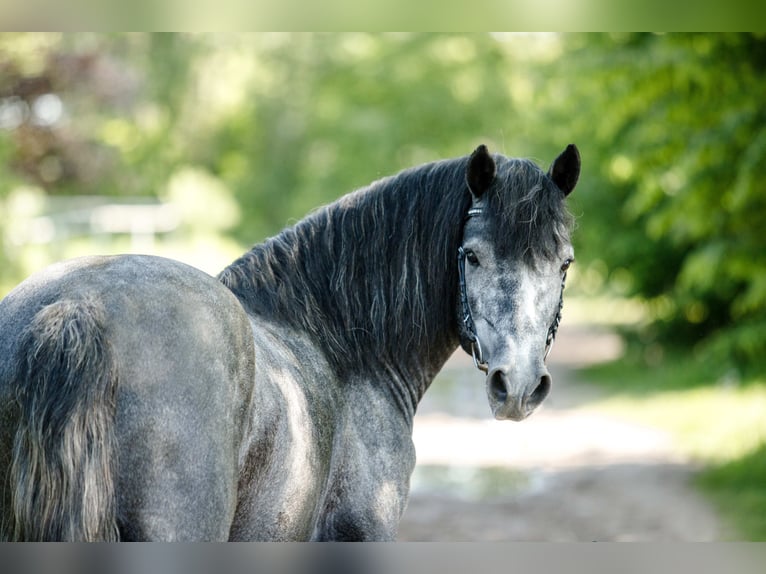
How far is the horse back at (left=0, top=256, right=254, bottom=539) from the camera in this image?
170 centimetres

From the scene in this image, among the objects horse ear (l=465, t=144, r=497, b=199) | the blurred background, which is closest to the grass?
the blurred background

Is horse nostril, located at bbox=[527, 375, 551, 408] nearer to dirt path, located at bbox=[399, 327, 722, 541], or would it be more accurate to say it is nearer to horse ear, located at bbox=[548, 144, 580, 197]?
horse ear, located at bbox=[548, 144, 580, 197]

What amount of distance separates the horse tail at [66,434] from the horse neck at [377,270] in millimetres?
863

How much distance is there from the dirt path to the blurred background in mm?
45

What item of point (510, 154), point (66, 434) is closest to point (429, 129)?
point (510, 154)

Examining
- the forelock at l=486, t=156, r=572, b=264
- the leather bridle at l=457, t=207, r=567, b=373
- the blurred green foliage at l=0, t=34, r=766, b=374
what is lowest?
the leather bridle at l=457, t=207, r=567, b=373

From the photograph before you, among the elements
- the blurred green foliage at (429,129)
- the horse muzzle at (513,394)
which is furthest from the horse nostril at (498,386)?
the blurred green foliage at (429,129)

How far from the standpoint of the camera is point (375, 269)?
2.62 m

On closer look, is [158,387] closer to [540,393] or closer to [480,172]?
[540,393]

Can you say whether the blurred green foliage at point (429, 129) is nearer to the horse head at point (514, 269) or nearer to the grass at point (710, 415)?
the horse head at point (514, 269)

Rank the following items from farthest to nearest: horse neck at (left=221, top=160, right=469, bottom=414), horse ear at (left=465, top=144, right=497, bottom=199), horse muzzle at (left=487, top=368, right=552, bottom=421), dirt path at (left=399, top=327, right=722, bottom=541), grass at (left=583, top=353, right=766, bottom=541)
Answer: grass at (left=583, top=353, right=766, bottom=541)
dirt path at (left=399, top=327, right=722, bottom=541)
horse neck at (left=221, top=160, right=469, bottom=414)
horse ear at (left=465, top=144, right=497, bottom=199)
horse muzzle at (left=487, top=368, right=552, bottom=421)

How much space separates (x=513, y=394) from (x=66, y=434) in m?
1.07

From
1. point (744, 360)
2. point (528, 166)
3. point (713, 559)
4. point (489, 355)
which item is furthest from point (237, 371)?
point (744, 360)

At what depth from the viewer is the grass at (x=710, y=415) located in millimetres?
6676
